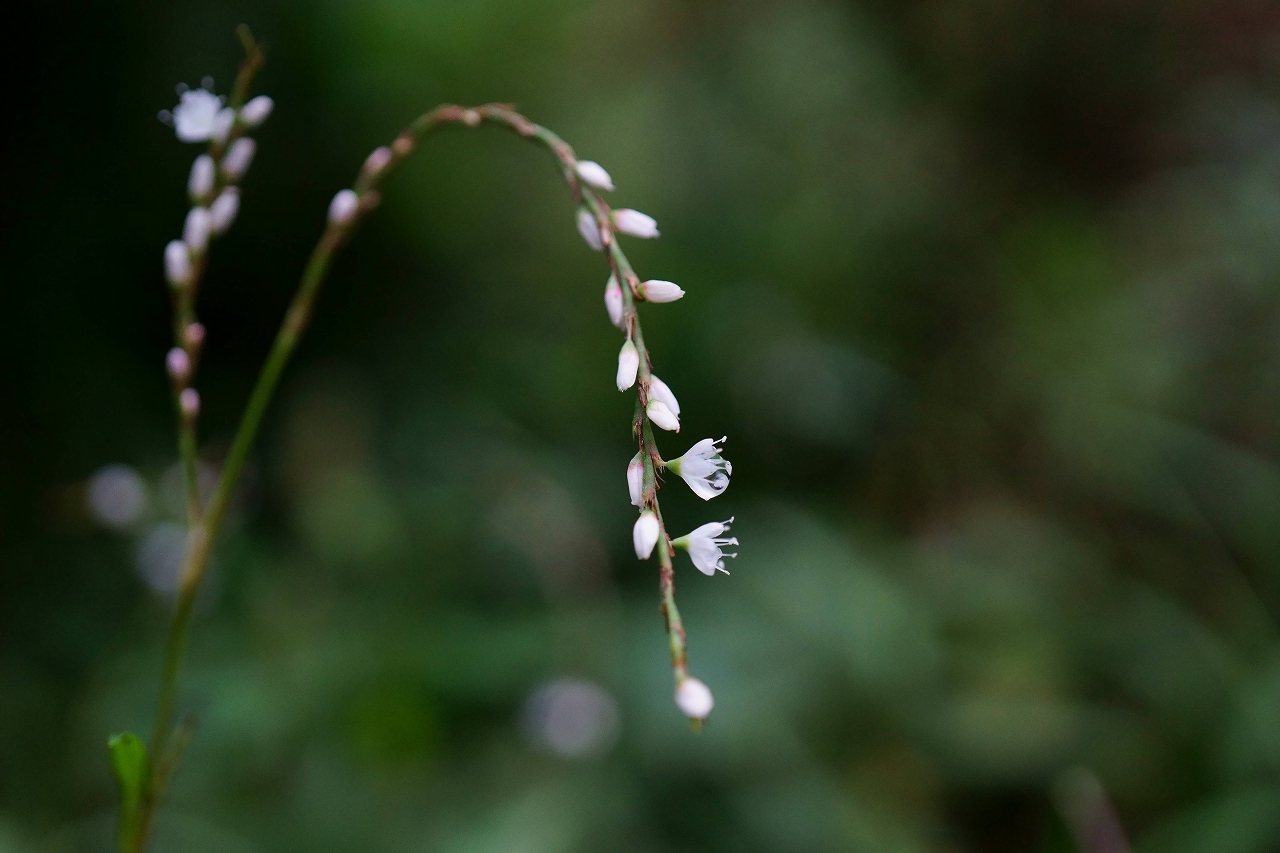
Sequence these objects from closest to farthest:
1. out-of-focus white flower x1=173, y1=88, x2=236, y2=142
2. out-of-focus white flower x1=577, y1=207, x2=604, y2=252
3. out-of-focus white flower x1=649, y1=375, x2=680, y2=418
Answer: out-of-focus white flower x1=649, y1=375, x2=680, y2=418, out-of-focus white flower x1=577, y1=207, x2=604, y2=252, out-of-focus white flower x1=173, y1=88, x2=236, y2=142

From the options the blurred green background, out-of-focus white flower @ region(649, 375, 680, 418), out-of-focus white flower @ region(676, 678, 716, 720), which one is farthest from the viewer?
the blurred green background

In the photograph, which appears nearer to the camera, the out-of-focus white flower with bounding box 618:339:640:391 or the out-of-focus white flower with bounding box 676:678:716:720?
the out-of-focus white flower with bounding box 676:678:716:720

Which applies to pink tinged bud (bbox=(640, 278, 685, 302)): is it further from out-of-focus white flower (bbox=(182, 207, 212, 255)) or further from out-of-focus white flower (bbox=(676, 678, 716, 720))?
out-of-focus white flower (bbox=(182, 207, 212, 255))

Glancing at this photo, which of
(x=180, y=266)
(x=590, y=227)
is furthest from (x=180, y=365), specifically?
(x=590, y=227)

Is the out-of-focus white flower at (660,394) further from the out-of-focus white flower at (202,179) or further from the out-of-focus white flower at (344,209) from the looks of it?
the out-of-focus white flower at (202,179)

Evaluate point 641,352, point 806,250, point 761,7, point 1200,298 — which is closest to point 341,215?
point 641,352

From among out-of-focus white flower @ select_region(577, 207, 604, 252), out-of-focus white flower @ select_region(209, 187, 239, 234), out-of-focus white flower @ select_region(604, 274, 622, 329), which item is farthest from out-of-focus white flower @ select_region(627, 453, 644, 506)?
out-of-focus white flower @ select_region(209, 187, 239, 234)

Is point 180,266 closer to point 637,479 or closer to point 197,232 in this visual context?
point 197,232
